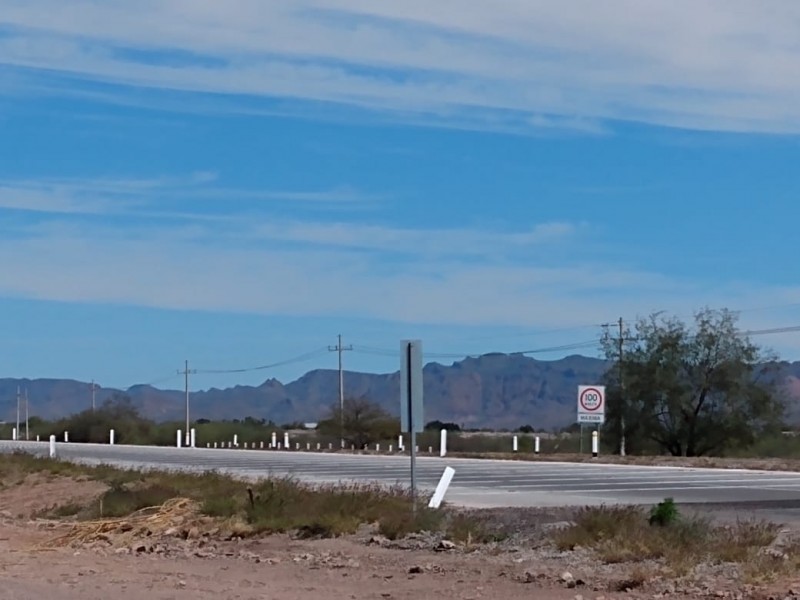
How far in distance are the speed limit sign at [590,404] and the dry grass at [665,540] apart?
118 ft

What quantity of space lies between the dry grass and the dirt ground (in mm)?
286

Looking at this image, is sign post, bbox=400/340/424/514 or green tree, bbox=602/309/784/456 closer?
sign post, bbox=400/340/424/514

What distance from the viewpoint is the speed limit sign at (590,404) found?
52750 mm

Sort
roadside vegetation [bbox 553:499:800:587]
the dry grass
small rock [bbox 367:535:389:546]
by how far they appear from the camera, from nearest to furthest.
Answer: roadside vegetation [bbox 553:499:800:587] → the dry grass → small rock [bbox 367:535:389:546]

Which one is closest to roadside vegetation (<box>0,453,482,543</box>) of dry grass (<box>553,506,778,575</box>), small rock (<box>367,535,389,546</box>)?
small rock (<box>367,535,389,546</box>)

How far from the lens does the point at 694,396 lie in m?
62.1

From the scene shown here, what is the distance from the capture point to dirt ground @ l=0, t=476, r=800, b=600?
1300 centimetres

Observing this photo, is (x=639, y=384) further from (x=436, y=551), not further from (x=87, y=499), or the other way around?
(x=436, y=551)

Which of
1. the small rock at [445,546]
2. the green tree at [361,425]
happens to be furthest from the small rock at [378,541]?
the green tree at [361,425]

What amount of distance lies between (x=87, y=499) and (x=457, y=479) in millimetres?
9031

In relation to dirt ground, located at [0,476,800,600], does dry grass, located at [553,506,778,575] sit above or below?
above

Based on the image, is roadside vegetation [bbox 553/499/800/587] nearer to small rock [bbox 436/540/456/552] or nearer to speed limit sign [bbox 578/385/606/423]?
small rock [bbox 436/540/456/552]

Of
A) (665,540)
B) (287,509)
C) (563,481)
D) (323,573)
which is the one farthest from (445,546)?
(563,481)

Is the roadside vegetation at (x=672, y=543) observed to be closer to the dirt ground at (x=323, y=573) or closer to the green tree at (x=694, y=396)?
the dirt ground at (x=323, y=573)
